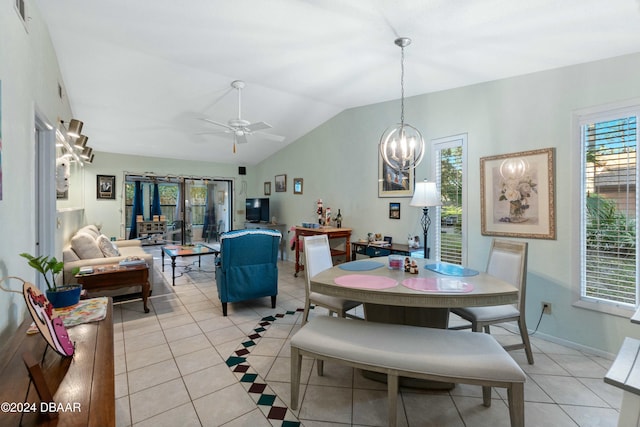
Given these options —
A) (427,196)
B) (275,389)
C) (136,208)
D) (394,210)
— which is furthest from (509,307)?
(136,208)

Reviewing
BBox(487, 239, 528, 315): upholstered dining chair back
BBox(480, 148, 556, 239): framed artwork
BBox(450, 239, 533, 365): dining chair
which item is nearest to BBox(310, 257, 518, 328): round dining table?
BBox(450, 239, 533, 365): dining chair

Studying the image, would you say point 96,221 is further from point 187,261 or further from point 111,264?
point 111,264

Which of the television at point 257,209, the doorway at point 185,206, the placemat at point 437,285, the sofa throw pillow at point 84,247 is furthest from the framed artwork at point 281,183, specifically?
the placemat at point 437,285

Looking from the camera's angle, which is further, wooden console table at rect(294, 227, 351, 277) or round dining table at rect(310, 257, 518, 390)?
wooden console table at rect(294, 227, 351, 277)

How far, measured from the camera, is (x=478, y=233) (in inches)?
130

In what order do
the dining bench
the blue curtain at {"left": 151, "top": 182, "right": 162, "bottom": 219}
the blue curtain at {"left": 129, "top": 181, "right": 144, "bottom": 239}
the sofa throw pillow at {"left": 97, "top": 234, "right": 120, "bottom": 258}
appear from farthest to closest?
the blue curtain at {"left": 151, "top": 182, "right": 162, "bottom": 219}, the blue curtain at {"left": 129, "top": 181, "right": 144, "bottom": 239}, the sofa throw pillow at {"left": 97, "top": 234, "right": 120, "bottom": 258}, the dining bench

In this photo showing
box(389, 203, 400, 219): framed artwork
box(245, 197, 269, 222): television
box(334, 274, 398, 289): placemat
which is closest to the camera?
box(334, 274, 398, 289): placemat

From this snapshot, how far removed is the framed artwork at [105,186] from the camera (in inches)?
239

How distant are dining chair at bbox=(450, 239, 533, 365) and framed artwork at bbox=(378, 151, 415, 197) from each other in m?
1.60

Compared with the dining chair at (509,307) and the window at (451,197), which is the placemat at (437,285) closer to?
the dining chair at (509,307)

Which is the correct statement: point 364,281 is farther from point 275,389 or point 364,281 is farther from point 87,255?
point 87,255

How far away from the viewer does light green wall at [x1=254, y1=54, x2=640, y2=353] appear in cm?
250

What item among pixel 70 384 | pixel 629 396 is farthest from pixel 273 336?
pixel 629 396

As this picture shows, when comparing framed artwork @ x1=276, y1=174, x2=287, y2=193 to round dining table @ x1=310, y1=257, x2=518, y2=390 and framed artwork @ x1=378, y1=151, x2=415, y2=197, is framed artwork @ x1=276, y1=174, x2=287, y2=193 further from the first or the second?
round dining table @ x1=310, y1=257, x2=518, y2=390
